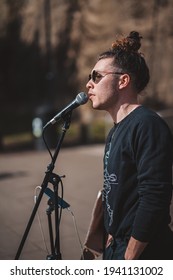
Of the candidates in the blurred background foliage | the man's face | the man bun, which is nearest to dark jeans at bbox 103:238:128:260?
the man's face

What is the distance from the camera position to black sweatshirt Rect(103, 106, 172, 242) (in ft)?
6.65

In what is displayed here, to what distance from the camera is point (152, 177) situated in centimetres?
203

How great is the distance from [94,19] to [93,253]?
73.9ft

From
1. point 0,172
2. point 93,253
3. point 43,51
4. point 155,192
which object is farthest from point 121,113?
point 43,51

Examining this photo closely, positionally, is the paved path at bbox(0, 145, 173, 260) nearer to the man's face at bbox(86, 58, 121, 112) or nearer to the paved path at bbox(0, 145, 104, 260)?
the paved path at bbox(0, 145, 104, 260)

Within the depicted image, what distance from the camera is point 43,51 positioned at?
939 inches

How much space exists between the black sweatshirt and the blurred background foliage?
18757 millimetres

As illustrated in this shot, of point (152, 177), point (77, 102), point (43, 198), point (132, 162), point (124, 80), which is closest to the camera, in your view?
point (152, 177)

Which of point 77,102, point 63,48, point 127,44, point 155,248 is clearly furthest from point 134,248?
point 63,48

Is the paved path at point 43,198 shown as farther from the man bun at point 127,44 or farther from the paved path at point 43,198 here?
the man bun at point 127,44

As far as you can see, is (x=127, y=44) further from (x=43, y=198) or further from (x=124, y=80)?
(x=43, y=198)

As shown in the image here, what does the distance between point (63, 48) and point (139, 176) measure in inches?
907

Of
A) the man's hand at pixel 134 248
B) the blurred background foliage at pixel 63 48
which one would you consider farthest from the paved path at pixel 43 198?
the blurred background foliage at pixel 63 48
